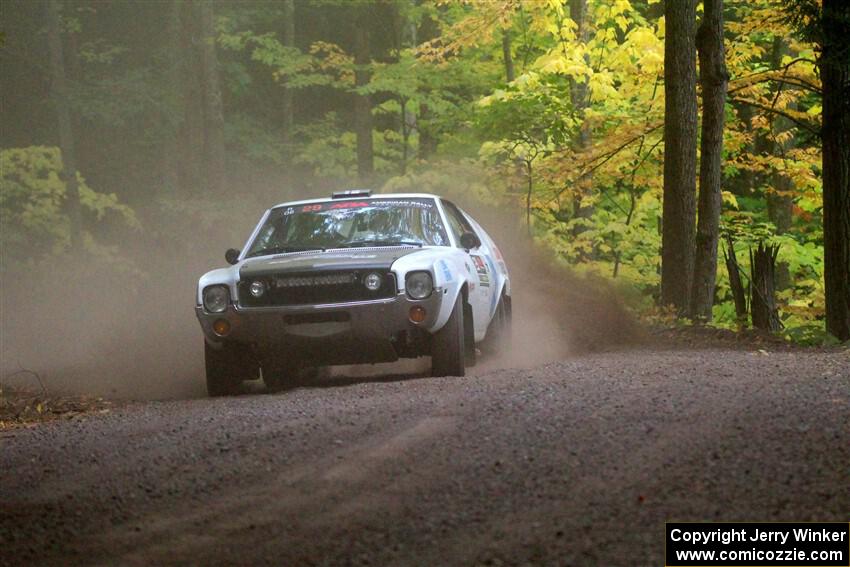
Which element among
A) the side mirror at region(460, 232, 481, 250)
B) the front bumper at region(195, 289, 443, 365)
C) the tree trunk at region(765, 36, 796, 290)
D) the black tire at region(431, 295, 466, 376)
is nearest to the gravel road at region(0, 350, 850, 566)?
the front bumper at region(195, 289, 443, 365)

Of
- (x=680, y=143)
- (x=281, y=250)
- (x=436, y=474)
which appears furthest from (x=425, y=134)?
(x=436, y=474)

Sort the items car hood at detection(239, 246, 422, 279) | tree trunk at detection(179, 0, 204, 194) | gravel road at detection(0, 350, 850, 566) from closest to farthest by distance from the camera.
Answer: gravel road at detection(0, 350, 850, 566)
car hood at detection(239, 246, 422, 279)
tree trunk at detection(179, 0, 204, 194)

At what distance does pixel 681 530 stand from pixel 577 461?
1.33 meters

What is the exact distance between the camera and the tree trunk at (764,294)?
50.1ft

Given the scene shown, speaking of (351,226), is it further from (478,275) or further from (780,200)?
(780,200)

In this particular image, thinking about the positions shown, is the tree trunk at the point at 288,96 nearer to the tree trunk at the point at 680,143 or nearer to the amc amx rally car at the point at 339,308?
the tree trunk at the point at 680,143

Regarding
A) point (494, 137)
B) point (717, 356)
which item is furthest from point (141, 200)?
point (717, 356)

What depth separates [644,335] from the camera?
15.1 m

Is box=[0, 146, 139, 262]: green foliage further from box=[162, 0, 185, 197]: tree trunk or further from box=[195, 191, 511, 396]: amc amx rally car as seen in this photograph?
box=[195, 191, 511, 396]: amc amx rally car

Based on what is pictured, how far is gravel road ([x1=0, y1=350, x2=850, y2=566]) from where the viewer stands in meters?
4.76

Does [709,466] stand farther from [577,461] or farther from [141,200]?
[141,200]

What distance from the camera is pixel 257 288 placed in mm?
9906

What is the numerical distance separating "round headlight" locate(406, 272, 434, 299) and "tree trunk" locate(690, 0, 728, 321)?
7480 mm

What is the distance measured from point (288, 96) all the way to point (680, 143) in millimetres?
22602
